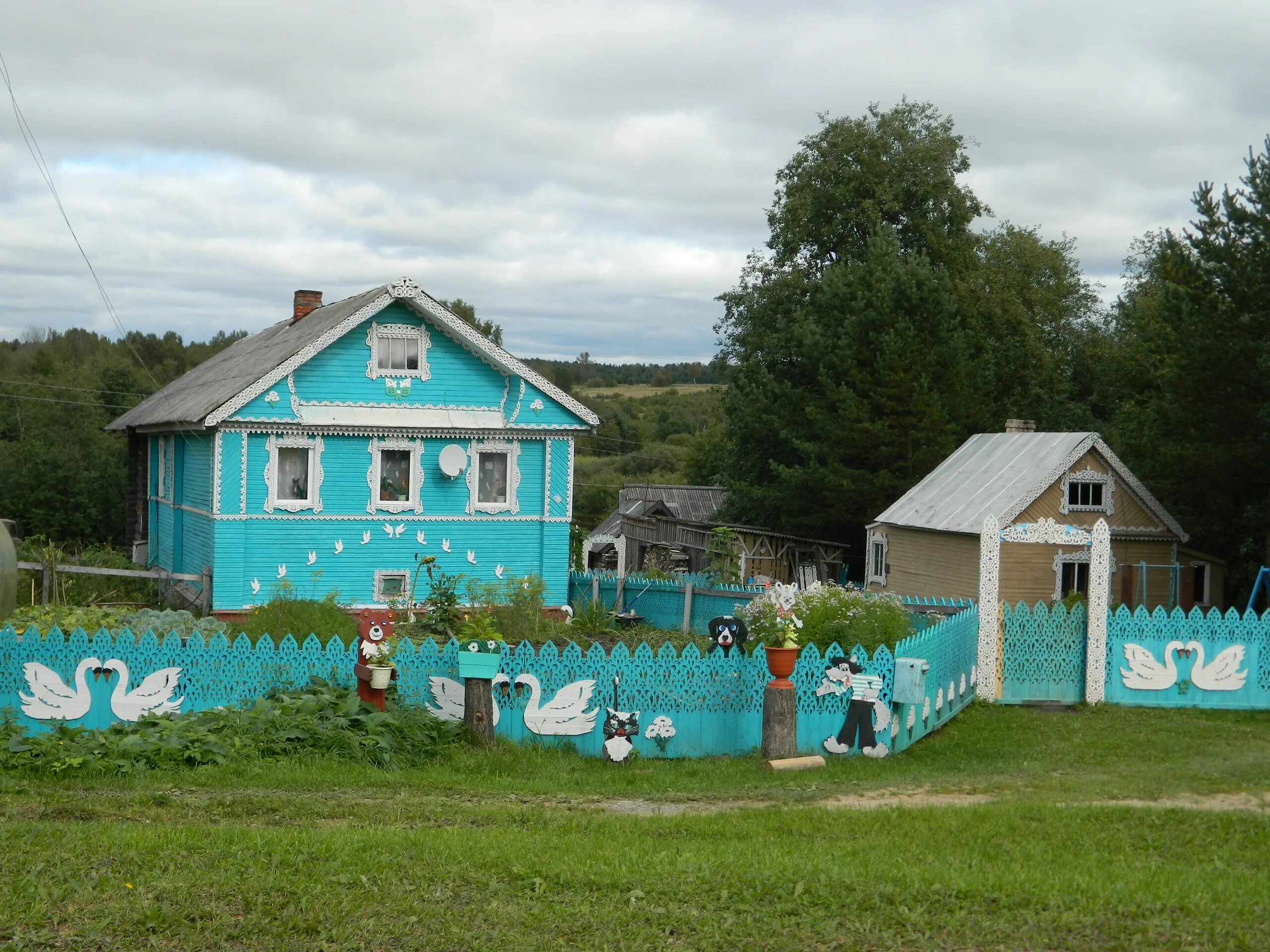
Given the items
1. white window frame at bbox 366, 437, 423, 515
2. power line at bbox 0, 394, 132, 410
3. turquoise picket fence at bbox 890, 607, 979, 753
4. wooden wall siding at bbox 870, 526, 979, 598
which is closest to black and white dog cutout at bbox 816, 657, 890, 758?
turquoise picket fence at bbox 890, 607, 979, 753

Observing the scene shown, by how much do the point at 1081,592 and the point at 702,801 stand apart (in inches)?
737

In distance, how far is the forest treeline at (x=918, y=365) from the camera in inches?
963

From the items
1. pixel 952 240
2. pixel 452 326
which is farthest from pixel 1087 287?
pixel 452 326

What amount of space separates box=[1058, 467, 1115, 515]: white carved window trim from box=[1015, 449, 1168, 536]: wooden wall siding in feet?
0.14

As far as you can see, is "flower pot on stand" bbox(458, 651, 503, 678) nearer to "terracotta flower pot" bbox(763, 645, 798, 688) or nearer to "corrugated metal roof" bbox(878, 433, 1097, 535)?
"terracotta flower pot" bbox(763, 645, 798, 688)

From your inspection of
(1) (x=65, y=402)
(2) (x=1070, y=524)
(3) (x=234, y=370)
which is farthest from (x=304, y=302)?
(1) (x=65, y=402)

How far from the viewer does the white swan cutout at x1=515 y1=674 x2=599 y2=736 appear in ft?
42.7

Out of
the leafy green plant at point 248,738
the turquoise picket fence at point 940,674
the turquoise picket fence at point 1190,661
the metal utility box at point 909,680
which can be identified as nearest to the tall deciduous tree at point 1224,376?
the turquoise picket fence at point 1190,661

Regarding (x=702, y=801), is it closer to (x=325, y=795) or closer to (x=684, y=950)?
(x=325, y=795)

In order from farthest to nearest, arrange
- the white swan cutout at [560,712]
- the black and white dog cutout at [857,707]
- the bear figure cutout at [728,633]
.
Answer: the bear figure cutout at [728,633], the black and white dog cutout at [857,707], the white swan cutout at [560,712]

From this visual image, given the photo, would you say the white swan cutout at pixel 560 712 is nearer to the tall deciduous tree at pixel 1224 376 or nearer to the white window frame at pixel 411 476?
the white window frame at pixel 411 476

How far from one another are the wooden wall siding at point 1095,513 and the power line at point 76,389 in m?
46.2

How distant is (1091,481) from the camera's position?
26125 millimetres

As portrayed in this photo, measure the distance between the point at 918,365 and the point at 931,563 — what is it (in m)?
8.67
